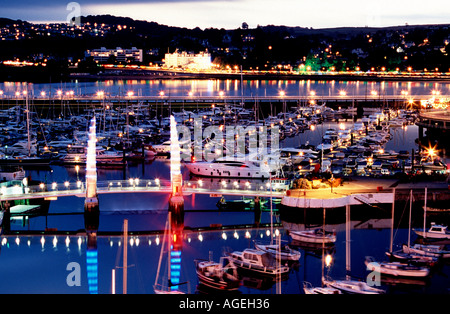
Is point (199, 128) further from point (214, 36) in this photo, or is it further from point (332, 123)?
point (214, 36)

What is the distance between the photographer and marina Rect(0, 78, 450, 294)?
48.8 ft

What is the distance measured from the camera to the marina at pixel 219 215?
14.9 metres

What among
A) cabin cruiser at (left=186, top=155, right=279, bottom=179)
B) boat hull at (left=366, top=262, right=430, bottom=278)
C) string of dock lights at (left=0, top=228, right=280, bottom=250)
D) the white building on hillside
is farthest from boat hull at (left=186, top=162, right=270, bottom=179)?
the white building on hillside

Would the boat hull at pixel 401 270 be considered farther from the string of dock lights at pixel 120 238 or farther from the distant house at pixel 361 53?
the distant house at pixel 361 53

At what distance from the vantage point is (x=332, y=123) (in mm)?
45875

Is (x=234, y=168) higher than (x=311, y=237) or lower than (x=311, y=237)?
higher

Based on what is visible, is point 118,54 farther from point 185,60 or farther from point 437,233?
point 437,233

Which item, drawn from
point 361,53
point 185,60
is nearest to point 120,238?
point 185,60

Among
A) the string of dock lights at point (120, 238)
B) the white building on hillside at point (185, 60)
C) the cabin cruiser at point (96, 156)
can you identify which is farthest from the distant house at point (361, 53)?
the string of dock lights at point (120, 238)

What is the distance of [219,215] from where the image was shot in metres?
20.3
